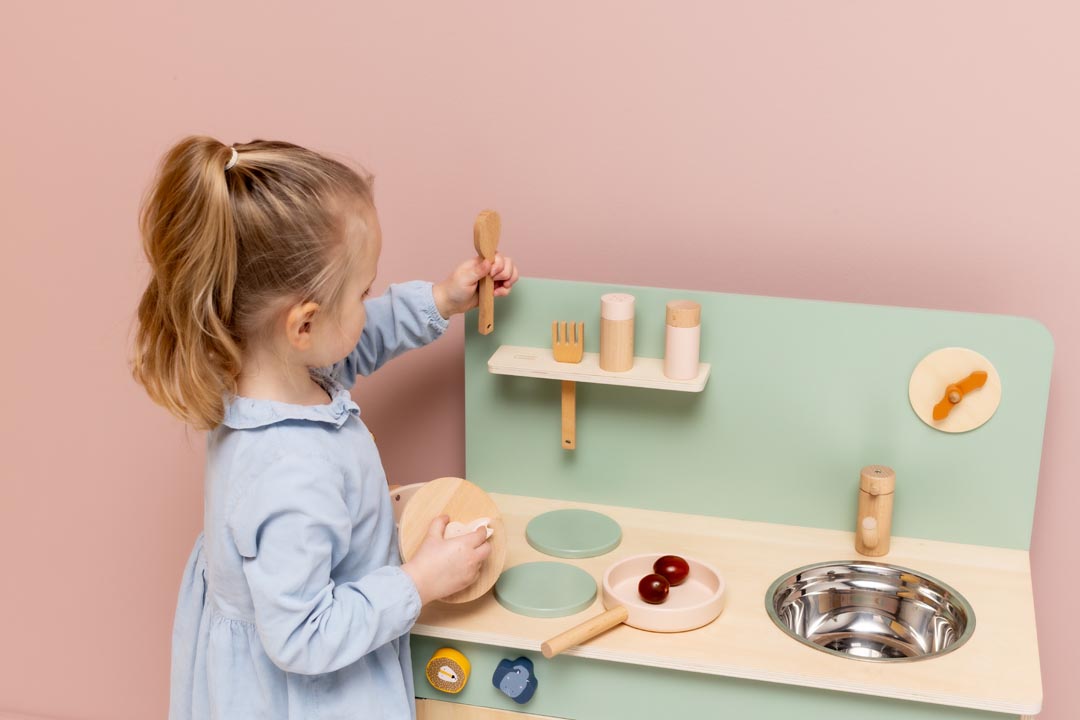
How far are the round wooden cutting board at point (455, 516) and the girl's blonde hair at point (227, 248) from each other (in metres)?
0.22

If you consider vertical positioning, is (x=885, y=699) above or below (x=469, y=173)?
below

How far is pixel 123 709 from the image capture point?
1.85 metres

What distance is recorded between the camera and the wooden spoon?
1241 millimetres

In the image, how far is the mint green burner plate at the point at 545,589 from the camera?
3.86 ft

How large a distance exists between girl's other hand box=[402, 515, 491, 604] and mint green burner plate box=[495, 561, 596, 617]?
73 mm

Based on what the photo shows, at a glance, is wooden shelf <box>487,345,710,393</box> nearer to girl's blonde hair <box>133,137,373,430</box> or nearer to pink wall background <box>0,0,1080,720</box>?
pink wall background <box>0,0,1080,720</box>

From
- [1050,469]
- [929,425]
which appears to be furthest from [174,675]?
[1050,469]

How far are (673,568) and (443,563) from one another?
265 millimetres

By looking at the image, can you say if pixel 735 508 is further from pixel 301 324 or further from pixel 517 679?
pixel 301 324

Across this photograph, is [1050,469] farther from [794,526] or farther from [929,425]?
[794,526]

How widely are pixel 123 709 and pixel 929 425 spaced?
4.36ft

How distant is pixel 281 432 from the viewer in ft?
3.47

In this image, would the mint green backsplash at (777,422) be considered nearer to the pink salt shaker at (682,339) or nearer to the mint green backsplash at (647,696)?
the pink salt shaker at (682,339)

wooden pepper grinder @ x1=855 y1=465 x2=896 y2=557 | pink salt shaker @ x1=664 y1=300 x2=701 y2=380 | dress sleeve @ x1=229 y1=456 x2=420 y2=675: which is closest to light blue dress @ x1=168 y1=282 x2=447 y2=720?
dress sleeve @ x1=229 y1=456 x2=420 y2=675
